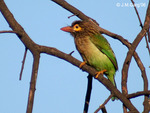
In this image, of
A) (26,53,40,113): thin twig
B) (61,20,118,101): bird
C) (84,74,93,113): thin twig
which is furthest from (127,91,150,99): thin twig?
(61,20,118,101): bird

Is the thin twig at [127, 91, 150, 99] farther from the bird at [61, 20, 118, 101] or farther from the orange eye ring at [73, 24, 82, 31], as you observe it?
the orange eye ring at [73, 24, 82, 31]

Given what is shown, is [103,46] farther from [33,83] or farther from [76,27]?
[33,83]

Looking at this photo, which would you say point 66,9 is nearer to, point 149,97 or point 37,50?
point 37,50

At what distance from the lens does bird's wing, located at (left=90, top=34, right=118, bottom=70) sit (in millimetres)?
5113

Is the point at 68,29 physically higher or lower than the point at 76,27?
lower

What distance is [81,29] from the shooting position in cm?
541

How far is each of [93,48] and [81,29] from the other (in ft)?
1.81

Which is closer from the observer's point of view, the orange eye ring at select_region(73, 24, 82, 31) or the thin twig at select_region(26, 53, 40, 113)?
the thin twig at select_region(26, 53, 40, 113)

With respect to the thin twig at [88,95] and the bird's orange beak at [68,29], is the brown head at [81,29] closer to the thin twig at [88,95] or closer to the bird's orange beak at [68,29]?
the bird's orange beak at [68,29]

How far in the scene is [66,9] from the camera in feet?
15.2

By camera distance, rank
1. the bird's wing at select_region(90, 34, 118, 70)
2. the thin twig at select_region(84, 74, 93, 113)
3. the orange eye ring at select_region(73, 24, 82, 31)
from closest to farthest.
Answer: the thin twig at select_region(84, 74, 93, 113), the bird's wing at select_region(90, 34, 118, 70), the orange eye ring at select_region(73, 24, 82, 31)

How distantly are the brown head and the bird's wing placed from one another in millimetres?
147

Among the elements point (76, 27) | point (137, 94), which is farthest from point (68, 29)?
point (137, 94)

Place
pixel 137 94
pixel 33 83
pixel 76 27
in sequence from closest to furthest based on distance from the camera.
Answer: pixel 33 83
pixel 137 94
pixel 76 27
